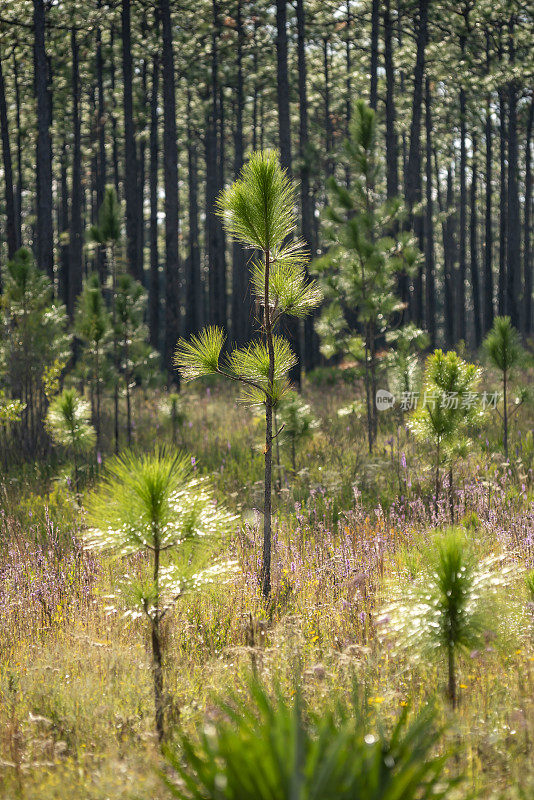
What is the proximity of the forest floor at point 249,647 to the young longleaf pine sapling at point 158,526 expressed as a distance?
0.13m

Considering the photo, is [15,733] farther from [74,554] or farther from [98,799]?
[74,554]

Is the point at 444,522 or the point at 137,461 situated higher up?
the point at 137,461

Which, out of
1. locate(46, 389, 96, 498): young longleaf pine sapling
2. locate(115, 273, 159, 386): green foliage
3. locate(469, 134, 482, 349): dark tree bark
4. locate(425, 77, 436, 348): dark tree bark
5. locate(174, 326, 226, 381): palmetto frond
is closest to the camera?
locate(174, 326, 226, 381): palmetto frond

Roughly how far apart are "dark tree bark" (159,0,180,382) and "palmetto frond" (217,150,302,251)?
33.3 feet

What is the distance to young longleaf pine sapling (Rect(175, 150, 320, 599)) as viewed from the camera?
411 centimetres

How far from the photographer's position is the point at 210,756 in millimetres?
1751

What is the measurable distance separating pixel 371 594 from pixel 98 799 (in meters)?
2.21

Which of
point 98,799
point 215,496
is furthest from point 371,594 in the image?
point 215,496

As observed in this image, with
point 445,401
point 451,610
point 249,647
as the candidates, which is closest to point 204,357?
point 249,647

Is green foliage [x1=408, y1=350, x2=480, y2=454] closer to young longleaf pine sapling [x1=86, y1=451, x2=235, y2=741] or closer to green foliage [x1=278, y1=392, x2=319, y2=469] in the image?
green foliage [x1=278, y1=392, x2=319, y2=469]

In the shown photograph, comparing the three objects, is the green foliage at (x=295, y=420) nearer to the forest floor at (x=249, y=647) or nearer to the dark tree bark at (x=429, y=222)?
the forest floor at (x=249, y=647)

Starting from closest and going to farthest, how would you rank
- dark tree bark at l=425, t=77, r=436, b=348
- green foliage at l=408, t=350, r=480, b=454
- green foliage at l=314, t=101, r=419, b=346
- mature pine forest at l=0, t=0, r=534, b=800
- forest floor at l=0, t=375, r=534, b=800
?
1. mature pine forest at l=0, t=0, r=534, b=800
2. forest floor at l=0, t=375, r=534, b=800
3. green foliage at l=408, t=350, r=480, b=454
4. green foliage at l=314, t=101, r=419, b=346
5. dark tree bark at l=425, t=77, r=436, b=348

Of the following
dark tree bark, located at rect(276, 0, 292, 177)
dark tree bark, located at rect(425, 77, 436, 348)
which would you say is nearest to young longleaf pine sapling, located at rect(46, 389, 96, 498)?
dark tree bark, located at rect(276, 0, 292, 177)

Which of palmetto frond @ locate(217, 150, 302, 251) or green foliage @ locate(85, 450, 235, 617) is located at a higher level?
palmetto frond @ locate(217, 150, 302, 251)
